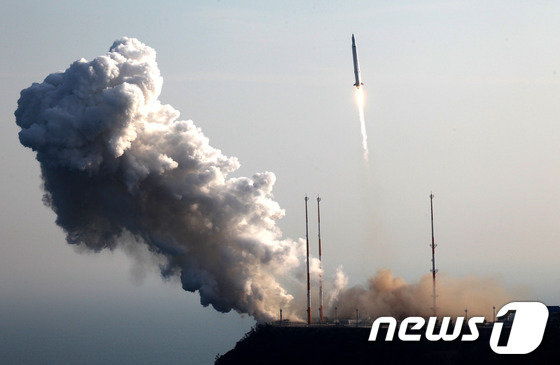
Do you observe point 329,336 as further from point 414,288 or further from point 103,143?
point 103,143

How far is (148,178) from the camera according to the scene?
6752 inches

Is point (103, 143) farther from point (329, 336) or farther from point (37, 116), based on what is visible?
point (329, 336)

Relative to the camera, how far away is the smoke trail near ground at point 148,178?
168m

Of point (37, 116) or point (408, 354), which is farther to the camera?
point (37, 116)

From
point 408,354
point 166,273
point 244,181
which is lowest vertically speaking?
point 408,354

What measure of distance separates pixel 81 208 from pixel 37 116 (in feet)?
43.4

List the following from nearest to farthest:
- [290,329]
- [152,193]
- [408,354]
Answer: [408,354] < [290,329] < [152,193]

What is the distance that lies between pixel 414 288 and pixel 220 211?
86.7 feet

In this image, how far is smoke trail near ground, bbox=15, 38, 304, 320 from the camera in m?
168

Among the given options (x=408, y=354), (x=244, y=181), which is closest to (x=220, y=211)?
(x=244, y=181)

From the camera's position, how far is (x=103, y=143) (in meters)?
170

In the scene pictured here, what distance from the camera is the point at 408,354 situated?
A: 490ft

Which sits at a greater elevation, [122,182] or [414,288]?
[122,182]

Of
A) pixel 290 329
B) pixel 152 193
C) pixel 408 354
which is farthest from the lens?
pixel 152 193
